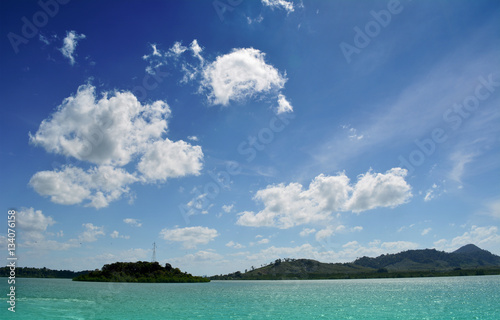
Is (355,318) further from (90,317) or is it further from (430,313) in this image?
(90,317)

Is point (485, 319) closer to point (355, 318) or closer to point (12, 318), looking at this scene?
point (355, 318)

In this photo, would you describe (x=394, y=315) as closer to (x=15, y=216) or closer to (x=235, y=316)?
(x=235, y=316)

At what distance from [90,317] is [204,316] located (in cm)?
1878

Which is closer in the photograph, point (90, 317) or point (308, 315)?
point (90, 317)

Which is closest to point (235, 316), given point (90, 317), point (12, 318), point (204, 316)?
point (204, 316)

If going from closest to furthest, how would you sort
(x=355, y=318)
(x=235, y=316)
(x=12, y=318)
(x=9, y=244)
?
(x=9, y=244), (x=12, y=318), (x=355, y=318), (x=235, y=316)

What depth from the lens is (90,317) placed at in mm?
52562

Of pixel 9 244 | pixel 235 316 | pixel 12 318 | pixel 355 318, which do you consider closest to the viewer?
pixel 9 244

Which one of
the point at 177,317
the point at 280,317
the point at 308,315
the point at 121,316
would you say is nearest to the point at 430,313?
the point at 308,315

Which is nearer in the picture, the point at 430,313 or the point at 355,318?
the point at 355,318

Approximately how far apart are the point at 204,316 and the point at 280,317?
13372 millimetres

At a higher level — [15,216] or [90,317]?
[15,216]

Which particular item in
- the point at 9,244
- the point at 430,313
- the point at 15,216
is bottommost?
the point at 430,313

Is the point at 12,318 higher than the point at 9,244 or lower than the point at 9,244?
lower
